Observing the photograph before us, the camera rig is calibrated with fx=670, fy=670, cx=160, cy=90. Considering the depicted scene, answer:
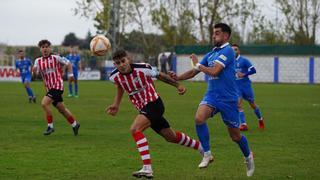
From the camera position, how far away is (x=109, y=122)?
768 inches

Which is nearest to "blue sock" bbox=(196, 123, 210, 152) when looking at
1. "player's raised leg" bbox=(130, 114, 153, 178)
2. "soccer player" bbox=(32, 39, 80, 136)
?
"player's raised leg" bbox=(130, 114, 153, 178)

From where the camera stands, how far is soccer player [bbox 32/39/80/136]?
53.2 feet

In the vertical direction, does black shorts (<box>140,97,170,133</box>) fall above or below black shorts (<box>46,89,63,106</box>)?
above

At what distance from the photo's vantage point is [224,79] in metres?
10.4

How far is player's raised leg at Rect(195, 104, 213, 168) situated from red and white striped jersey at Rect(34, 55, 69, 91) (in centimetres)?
661

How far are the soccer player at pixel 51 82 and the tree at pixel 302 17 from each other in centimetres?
5549

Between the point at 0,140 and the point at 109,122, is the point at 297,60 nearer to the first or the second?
the point at 109,122

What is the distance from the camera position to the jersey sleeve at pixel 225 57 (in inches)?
404

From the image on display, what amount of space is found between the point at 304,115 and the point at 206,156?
1219cm

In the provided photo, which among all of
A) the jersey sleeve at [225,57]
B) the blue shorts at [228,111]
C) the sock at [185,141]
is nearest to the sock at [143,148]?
the sock at [185,141]

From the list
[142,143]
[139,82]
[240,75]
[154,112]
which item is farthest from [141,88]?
[240,75]

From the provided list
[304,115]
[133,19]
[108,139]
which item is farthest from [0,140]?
[133,19]

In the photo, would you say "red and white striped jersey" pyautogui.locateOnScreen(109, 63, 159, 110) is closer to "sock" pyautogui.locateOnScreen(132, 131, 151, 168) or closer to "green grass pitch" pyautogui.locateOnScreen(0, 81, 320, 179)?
"sock" pyautogui.locateOnScreen(132, 131, 151, 168)

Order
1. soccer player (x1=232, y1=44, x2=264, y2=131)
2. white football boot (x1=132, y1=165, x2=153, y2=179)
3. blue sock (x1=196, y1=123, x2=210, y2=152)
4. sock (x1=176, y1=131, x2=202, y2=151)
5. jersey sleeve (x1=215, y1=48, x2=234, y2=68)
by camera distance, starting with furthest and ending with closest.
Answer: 1. soccer player (x1=232, y1=44, x2=264, y2=131)
2. sock (x1=176, y1=131, x2=202, y2=151)
3. blue sock (x1=196, y1=123, x2=210, y2=152)
4. jersey sleeve (x1=215, y1=48, x2=234, y2=68)
5. white football boot (x1=132, y1=165, x2=153, y2=179)
